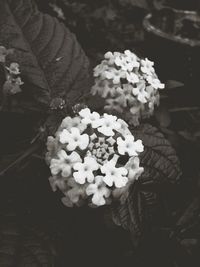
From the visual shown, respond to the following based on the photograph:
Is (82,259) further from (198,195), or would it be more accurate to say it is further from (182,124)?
(182,124)

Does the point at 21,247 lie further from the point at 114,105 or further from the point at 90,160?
the point at 114,105

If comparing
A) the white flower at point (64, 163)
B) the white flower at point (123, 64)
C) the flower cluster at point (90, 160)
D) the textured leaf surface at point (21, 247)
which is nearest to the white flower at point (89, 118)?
the flower cluster at point (90, 160)

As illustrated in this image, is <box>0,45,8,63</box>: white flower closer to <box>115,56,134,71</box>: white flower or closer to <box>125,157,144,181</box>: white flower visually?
<box>115,56,134,71</box>: white flower

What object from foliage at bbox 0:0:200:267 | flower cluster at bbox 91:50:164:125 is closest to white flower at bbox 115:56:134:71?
flower cluster at bbox 91:50:164:125

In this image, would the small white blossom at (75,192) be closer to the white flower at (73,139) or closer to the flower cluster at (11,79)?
the white flower at (73,139)

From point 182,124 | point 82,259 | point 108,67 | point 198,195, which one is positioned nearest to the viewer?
point 108,67

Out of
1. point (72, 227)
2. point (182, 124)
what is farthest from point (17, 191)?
point (182, 124)
